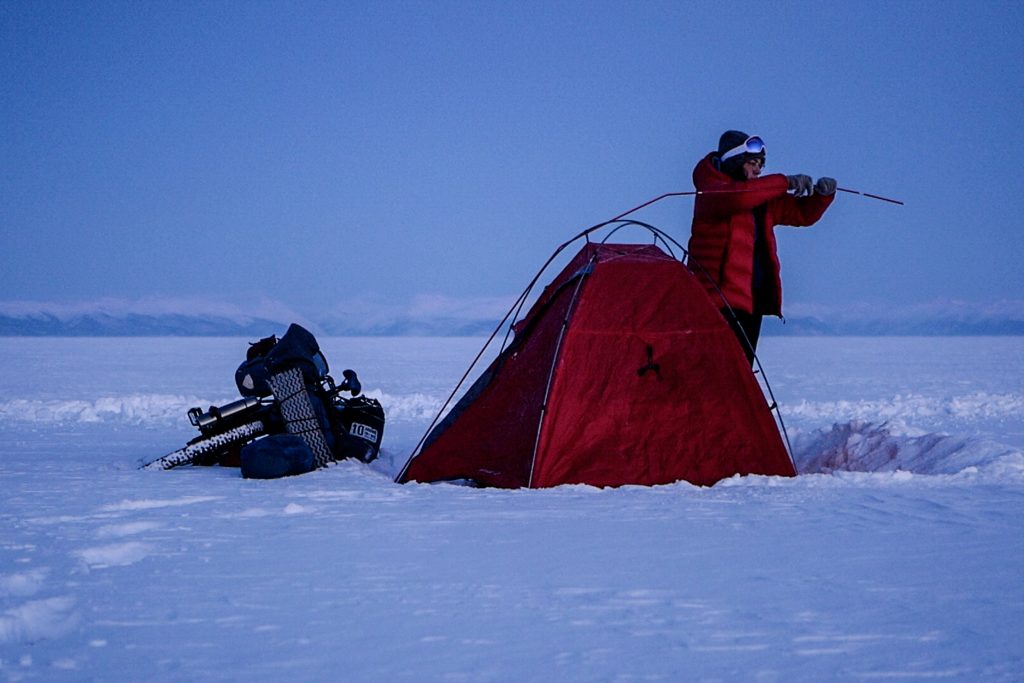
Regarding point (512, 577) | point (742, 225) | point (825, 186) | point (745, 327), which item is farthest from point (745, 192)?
point (512, 577)

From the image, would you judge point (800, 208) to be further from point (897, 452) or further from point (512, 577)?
point (512, 577)

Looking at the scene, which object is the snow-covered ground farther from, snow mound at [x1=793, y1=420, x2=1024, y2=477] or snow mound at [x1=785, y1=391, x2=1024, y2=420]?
snow mound at [x1=785, y1=391, x2=1024, y2=420]

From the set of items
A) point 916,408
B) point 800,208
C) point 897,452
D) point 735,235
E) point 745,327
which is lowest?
point 897,452

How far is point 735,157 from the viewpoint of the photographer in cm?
565

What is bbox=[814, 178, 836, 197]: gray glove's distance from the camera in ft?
18.4

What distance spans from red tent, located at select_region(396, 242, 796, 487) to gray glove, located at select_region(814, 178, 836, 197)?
97 cm

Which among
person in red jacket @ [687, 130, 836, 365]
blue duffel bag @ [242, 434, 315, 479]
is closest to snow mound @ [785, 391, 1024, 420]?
person in red jacket @ [687, 130, 836, 365]

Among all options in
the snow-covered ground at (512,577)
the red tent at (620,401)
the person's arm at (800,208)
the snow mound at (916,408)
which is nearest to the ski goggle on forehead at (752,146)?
the person's arm at (800,208)

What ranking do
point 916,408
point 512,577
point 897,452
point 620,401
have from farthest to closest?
point 916,408, point 897,452, point 620,401, point 512,577

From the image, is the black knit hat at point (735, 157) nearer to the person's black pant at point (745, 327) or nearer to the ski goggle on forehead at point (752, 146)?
the ski goggle on forehead at point (752, 146)

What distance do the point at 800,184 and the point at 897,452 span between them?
2.03m

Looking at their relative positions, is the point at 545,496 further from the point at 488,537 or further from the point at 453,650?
the point at 453,650

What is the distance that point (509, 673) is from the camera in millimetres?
2223

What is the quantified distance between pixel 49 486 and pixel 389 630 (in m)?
3.42
